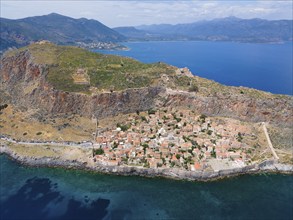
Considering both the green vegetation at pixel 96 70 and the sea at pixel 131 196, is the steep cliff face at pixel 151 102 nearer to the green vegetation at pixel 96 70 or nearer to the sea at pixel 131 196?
the green vegetation at pixel 96 70

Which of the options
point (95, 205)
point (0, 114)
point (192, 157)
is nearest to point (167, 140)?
point (192, 157)

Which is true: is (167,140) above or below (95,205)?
above

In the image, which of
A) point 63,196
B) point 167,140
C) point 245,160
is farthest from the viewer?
point 167,140

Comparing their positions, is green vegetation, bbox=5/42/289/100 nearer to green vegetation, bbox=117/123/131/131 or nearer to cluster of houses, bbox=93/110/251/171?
cluster of houses, bbox=93/110/251/171

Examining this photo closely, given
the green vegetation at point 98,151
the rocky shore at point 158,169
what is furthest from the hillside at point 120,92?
the rocky shore at point 158,169

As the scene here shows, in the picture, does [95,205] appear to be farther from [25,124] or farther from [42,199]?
[25,124]

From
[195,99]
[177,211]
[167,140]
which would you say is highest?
[195,99]

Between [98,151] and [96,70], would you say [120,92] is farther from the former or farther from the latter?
[98,151]
